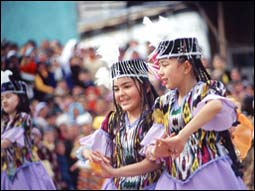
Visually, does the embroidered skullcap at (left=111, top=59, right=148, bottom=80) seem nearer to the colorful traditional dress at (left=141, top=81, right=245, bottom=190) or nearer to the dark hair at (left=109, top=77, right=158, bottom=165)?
the dark hair at (left=109, top=77, right=158, bottom=165)

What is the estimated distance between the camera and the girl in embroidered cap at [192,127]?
380cm

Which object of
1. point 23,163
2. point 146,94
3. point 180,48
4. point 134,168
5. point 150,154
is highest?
point 180,48

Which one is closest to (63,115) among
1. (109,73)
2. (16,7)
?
(16,7)

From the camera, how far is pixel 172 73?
4121mm

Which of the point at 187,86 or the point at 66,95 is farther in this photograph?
the point at 66,95

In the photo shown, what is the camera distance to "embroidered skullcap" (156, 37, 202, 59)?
4141 mm

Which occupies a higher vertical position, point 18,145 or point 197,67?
point 197,67

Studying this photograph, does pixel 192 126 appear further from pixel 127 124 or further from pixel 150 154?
pixel 127 124

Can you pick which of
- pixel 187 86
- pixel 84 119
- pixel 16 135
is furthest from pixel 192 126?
pixel 84 119

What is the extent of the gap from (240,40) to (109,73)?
7248 millimetres

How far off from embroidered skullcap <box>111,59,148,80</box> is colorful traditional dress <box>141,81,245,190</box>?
0.65 m

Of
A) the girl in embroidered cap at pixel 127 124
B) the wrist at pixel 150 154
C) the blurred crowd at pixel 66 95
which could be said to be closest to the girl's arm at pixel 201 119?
the wrist at pixel 150 154

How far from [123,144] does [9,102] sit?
5.33 feet

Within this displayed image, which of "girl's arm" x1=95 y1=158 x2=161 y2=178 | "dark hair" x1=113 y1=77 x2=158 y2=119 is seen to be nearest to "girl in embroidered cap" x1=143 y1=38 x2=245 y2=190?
"girl's arm" x1=95 y1=158 x2=161 y2=178
